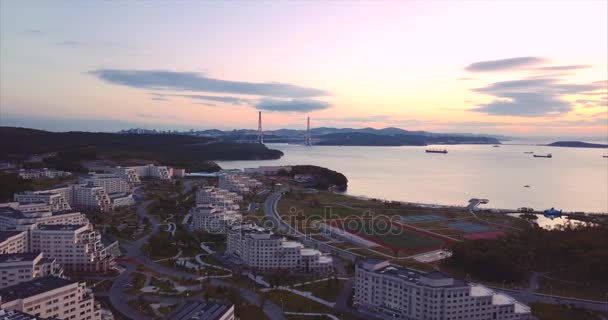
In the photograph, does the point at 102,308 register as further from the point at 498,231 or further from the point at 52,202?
the point at 498,231

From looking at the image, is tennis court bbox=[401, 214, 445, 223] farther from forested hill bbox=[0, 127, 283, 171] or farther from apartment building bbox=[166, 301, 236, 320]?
forested hill bbox=[0, 127, 283, 171]

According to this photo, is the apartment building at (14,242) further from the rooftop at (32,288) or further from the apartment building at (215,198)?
the apartment building at (215,198)

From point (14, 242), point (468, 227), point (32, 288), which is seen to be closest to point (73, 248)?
point (14, 242)

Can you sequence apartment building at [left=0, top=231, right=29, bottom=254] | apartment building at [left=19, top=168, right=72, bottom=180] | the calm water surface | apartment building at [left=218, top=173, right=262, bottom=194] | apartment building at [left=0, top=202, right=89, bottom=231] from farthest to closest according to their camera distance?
the calm water surface
apartment building at [left=218, top=173, right=262, bottom=194]
apartment building at [left=19, top=168, right=72, bottom=180]
apartment building at [left=0, top=202, right=89, bottom=231]
apartment building at [left=0, top=231, right=29, bottom=254]

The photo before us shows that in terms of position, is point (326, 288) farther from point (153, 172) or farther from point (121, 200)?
point (153, 172)

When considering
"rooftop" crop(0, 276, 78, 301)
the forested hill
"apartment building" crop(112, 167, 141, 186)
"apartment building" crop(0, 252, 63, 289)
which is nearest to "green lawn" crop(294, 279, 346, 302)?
"rooftop" crop(0, 276, 78, 301)

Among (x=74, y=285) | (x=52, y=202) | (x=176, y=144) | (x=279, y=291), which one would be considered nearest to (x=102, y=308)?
(x=74, y=285)
